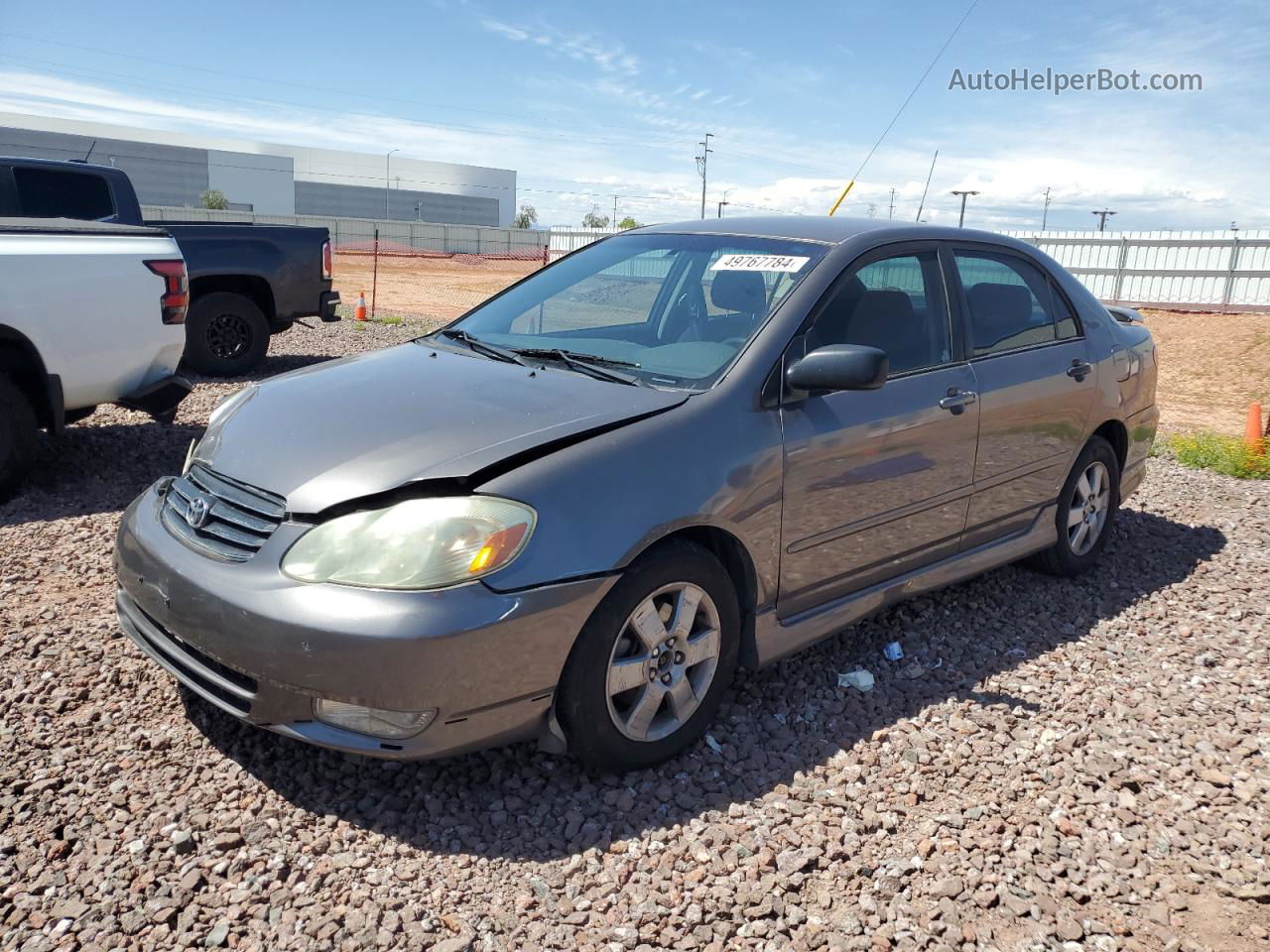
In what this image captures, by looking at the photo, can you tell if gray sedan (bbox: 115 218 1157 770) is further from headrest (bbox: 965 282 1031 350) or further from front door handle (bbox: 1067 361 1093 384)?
front door handle (bbox: 1067 361 1093 384)

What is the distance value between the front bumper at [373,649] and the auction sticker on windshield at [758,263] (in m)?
1.59

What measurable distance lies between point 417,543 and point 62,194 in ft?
25.2

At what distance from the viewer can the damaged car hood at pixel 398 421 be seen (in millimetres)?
2883

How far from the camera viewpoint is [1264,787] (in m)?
3.26

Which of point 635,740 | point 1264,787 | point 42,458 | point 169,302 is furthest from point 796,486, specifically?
point 42,458

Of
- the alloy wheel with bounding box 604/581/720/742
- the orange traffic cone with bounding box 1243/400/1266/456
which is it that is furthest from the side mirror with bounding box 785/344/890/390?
the orange traffic cone with bounding box 1243/400/1266/456

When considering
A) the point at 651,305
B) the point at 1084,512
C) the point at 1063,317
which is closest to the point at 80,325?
the point at 651,305

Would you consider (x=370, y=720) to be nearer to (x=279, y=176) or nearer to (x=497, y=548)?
(x=497, y=548)

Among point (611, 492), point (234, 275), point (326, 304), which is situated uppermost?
point (234, 275)

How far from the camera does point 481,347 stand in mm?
3967

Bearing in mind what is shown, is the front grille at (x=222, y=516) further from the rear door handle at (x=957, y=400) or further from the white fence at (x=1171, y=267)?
the white fence at (x=1171, y=267)

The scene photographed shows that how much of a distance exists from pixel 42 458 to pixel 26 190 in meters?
3.06

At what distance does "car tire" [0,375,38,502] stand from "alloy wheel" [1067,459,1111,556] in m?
5.70

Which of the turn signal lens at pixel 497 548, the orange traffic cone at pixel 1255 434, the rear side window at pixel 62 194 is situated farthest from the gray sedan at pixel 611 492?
the rear side window at pixel 62 194
